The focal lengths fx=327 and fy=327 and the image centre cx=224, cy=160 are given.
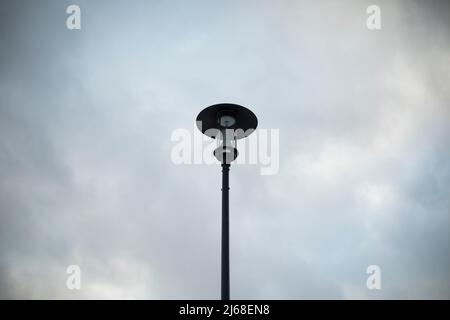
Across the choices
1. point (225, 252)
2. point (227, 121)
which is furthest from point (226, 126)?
point (225, 252)

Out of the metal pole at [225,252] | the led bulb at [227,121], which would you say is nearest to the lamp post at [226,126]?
the led bulb at [227,121]

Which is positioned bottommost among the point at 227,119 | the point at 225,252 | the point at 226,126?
the point at 225,252

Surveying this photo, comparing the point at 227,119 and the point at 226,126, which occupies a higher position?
the point at 227,119

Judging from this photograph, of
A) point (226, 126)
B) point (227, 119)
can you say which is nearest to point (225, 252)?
point (226, 126)

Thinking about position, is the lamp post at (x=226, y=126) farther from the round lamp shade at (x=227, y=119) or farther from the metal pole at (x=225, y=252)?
the metal pole at (x=225, y=252)

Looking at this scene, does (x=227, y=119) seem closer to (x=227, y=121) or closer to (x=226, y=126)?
(x=227, y=121)

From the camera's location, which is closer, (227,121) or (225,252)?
(225,252)

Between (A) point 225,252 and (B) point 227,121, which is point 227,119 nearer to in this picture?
(B) point 227,121

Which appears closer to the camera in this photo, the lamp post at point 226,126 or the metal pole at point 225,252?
the metal pole at point 225,252

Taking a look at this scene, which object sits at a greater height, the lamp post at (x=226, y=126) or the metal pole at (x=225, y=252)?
the lamp post at (x=226, y=126)
